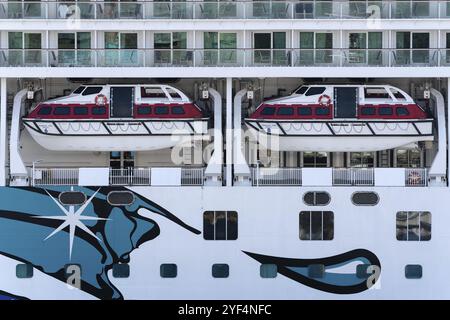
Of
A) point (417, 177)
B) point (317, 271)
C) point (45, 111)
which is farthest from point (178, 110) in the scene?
point (417, 177)

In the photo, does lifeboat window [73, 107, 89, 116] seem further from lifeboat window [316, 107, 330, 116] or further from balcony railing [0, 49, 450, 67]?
lifeboat window [316, 107, 330, 116]

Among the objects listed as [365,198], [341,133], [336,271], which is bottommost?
[336,271]

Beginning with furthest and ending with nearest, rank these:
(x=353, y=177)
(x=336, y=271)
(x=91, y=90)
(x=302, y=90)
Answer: (x=302, y=90) → (x=91, y=90) → (x=353, y=177) → (x=336, y=271)

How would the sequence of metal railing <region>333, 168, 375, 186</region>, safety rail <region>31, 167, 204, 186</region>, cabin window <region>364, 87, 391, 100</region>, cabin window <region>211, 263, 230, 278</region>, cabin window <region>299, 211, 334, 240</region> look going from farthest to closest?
cabin window <region>364, 87, 391, 100</region>, safety rail <region>31, 167, 204, 186</region>, metal railing <region>333, 168, 375, 186</region>, cabin window <region>299, 211, 334, 240</region>, cabin window <region>211, 263, 230, 278</region>

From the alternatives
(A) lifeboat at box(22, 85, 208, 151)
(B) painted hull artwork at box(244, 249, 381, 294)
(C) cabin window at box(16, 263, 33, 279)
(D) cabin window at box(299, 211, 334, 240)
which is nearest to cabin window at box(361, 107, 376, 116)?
(D) cabin window at box(299, 211, 334, 240)

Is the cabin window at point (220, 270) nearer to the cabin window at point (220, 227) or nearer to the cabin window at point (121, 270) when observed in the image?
the cabin window at point (220, 227)

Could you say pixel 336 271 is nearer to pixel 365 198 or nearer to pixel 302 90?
pixel 365 198

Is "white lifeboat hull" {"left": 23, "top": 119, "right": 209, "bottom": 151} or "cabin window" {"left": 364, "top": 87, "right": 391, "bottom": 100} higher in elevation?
"cabin window" {"left": 364, "top": 87, "right": 391, "bottom": 100}

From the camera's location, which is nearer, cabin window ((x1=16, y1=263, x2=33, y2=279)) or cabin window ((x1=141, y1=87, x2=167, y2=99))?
cabin window ((x1=16, y1=263, x2=33, y2=279))

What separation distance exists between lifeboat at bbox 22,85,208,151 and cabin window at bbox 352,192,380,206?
3942mm

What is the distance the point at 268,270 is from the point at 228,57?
16.7ft

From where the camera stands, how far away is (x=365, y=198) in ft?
85.5

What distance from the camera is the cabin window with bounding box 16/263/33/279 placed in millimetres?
25969

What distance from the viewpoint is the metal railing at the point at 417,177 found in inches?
1048
